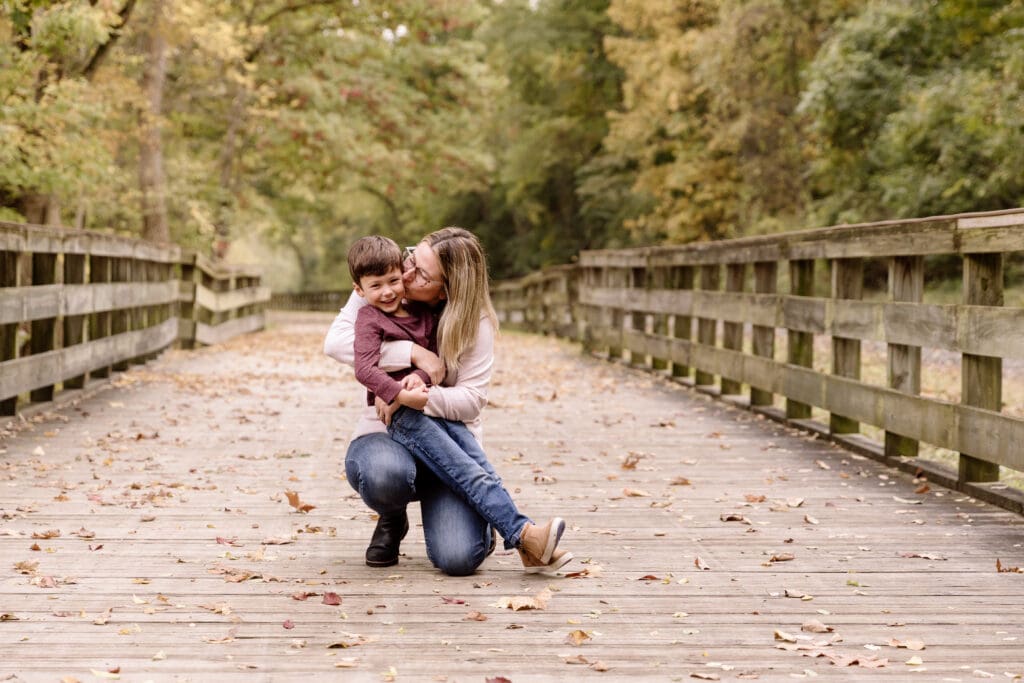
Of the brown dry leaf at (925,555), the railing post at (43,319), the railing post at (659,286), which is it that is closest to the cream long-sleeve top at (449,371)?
the brown dry leaf at (925,555)

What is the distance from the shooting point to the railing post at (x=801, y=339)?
8.72m

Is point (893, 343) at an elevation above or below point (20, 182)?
below

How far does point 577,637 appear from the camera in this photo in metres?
3.95

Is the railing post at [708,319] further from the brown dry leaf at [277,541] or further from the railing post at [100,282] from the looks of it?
the brown dry leaf at [277,541]

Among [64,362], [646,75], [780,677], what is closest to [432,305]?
[780,677]

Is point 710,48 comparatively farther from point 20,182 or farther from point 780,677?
point 780,677

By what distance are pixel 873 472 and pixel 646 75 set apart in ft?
74.8

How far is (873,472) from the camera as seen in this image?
7105 mm

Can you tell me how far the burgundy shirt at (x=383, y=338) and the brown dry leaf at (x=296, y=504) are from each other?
1.05 metres

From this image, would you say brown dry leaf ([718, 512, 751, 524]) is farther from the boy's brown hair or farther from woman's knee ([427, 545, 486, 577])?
the boy's brown hair

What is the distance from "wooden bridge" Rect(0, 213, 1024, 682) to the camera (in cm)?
382

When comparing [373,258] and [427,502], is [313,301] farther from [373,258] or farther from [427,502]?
[373,258]

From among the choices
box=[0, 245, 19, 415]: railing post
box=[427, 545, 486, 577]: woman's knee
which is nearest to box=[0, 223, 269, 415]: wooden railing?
box=[0, 245, 19, 415]: railing post

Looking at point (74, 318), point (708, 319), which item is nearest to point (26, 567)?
point (74, 318)
